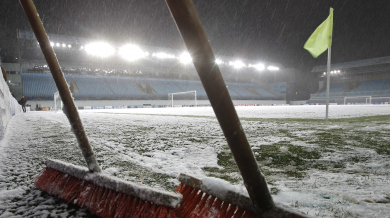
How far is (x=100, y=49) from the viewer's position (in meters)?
28.5

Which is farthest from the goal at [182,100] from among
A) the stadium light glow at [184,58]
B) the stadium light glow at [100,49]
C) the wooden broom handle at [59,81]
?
the wooden broom handle at [59,81]

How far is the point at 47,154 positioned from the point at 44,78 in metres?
32.2

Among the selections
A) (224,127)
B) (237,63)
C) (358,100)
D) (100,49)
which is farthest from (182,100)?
(224,127)

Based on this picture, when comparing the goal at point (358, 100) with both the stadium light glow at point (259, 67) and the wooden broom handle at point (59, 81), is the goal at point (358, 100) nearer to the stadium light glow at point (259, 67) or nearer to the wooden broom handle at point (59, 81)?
the stadium light glow at point (259, 67)

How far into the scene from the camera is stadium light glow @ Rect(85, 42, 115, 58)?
27.8 metres

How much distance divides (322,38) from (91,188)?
5.76 m

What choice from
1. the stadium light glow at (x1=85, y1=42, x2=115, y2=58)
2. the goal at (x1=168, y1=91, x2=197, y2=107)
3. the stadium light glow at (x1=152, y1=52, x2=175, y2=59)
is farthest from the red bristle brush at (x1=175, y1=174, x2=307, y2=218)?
the stadium light glow at (x1=152, y1=52, x2=175, y2=59)

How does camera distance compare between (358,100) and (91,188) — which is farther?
(358,100)

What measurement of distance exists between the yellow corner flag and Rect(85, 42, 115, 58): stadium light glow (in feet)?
90.6

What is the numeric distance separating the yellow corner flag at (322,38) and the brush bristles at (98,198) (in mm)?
5376

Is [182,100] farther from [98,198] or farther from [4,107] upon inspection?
[98,198]

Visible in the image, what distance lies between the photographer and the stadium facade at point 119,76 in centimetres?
2562

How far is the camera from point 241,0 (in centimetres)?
1577

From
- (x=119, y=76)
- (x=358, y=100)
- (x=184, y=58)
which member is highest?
(x=184, y=58)
